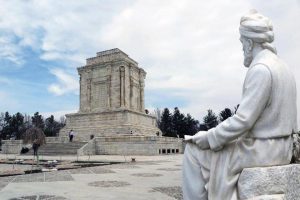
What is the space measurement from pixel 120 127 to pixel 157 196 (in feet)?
93.0

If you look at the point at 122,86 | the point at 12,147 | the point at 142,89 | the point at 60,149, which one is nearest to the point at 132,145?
the point at 60,149

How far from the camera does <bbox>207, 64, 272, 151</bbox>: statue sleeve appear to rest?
10.2 feet

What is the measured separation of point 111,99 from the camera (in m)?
38.1

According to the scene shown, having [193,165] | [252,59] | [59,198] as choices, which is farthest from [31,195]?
[252,59]

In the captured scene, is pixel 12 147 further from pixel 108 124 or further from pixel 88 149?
pixel 88 149

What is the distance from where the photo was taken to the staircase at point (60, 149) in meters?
28.8

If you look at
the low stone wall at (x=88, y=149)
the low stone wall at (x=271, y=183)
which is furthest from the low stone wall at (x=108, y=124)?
the low stone wall at (x=271, y=183)

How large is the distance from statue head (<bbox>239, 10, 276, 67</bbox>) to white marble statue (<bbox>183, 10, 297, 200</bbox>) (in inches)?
5.8

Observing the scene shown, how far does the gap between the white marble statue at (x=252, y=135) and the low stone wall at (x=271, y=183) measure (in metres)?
0.09

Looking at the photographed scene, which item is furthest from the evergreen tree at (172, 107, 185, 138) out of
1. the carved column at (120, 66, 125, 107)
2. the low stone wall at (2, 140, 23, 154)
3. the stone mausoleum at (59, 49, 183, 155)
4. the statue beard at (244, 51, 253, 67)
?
the statue beard at (244, 51, 253, 67)

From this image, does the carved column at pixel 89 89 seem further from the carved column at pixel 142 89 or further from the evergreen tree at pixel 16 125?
the evergreen tree at pixel 16 125

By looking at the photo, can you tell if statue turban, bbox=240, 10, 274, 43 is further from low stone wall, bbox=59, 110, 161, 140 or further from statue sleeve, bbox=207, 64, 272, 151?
low stone wall, bbox=59, 110, 161, 140

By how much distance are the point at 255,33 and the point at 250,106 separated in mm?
774

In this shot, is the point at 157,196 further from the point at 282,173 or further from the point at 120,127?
the point at 120,127
